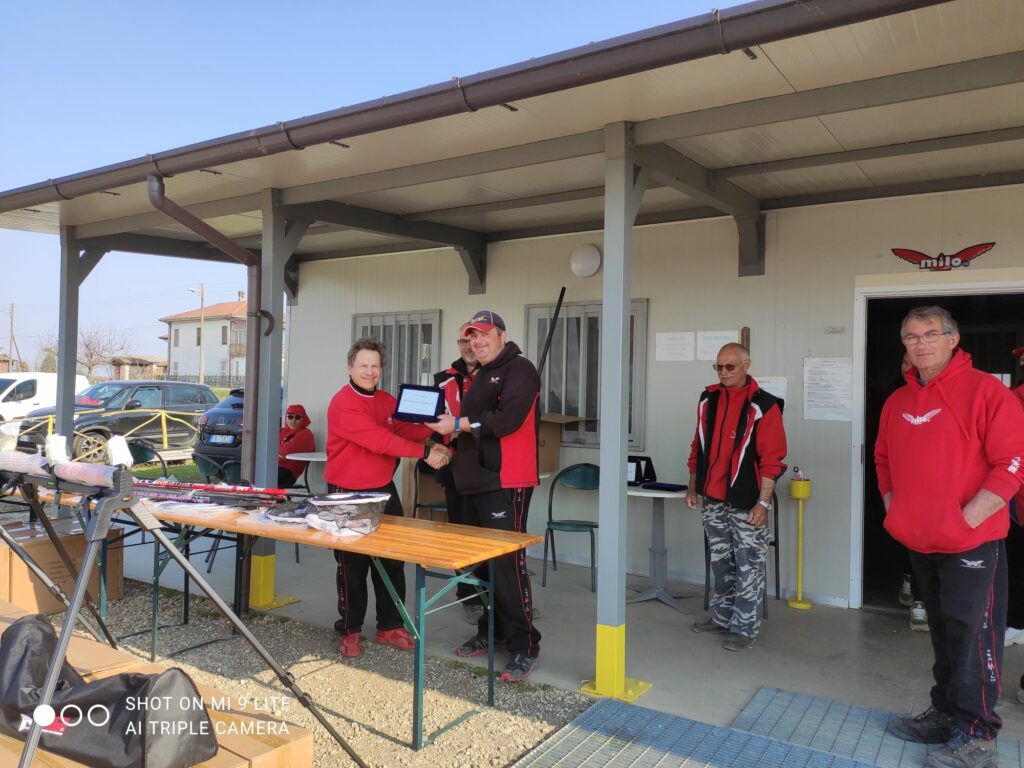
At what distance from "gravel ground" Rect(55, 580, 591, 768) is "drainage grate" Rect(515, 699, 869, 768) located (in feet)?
0.36

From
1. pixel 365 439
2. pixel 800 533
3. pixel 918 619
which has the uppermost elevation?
pixel 365 439

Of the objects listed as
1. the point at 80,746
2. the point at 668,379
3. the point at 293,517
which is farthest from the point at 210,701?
the point at 668,379

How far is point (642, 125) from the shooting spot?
3273mm

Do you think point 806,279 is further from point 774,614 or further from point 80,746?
point 80,746

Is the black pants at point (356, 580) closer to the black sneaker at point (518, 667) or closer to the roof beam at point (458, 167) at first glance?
the black sneaker at point (518, 667)

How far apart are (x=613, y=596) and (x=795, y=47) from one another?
221 centimetres

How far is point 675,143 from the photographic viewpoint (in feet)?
12.1

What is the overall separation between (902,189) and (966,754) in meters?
3.02

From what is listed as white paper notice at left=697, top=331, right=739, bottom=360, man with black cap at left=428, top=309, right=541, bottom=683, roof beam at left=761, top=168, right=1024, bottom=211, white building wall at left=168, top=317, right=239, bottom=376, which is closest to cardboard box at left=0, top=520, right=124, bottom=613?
man with black cap at left=428, top=309, right=541, bottom=683

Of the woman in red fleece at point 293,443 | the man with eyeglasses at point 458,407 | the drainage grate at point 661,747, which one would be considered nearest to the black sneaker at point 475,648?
the man with eyeglasses at point 458,407

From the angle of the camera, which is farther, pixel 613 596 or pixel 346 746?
pixel 613 596

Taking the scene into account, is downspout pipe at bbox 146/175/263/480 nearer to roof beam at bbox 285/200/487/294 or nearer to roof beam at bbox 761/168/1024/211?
roof beam at bbox 285/200/487/294

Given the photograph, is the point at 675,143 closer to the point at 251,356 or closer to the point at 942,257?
the point at 942,257

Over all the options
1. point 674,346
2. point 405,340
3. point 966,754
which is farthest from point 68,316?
point 966,754
